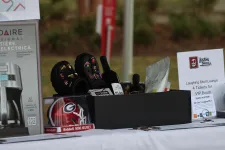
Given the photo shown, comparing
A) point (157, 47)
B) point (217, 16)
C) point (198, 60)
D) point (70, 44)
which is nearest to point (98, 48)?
point (70, 44)

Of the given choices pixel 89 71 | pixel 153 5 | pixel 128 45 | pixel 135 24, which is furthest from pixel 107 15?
pixel 89 71

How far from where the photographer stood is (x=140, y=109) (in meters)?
1.86

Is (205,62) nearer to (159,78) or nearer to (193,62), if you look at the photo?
(193,62)

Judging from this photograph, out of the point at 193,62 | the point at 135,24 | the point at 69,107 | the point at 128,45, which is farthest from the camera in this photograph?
the point at 135,24

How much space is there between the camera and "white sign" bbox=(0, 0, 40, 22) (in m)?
1.68

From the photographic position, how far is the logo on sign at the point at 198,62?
2027 mm

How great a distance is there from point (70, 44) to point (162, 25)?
1.37m

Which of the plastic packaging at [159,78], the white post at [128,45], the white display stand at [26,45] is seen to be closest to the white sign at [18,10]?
the white display stand at [26,45]

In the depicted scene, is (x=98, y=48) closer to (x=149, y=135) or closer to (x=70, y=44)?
(x=70, y=44)

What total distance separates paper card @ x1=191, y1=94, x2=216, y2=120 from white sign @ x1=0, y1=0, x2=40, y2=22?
0.71 m

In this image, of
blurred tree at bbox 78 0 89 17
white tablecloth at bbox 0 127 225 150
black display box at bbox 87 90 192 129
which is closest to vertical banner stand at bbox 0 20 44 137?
white tablecloth at bbox 0 127 225 150

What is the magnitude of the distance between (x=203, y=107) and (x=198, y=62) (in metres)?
0.17

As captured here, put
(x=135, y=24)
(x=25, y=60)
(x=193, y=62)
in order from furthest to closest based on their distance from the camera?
(x=135, y=24)
(x=193, y=62)
(x=25, y=60)

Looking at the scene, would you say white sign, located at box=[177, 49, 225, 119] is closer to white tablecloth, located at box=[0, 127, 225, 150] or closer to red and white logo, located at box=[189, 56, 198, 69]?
red and white logo, located at box=[189, 56, 198, 69]
